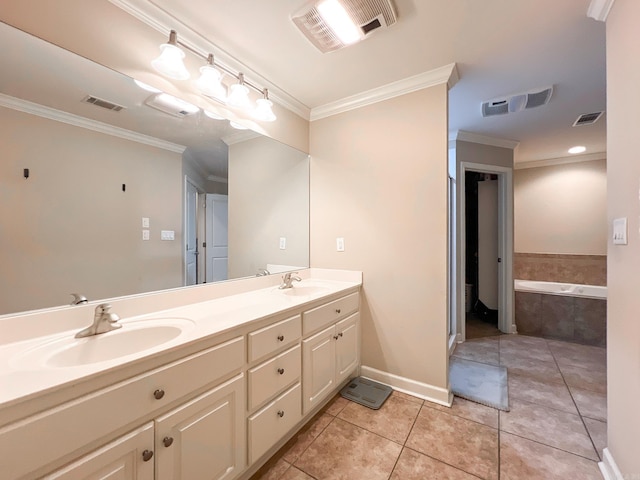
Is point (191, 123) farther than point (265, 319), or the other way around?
point (191, 123)

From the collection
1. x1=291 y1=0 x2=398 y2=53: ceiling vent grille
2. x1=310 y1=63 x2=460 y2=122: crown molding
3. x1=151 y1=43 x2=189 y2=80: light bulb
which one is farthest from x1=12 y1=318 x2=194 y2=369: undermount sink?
x1=310 y1=63 x2=460 y2=122: crown molding

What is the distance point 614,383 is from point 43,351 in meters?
2.46

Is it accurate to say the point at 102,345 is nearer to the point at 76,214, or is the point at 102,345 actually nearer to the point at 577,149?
the point at 76,214

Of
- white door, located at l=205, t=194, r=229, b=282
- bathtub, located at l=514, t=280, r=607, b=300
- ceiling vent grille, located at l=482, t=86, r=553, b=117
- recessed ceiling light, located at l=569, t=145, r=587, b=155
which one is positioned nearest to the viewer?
white door, located at l=205, t=194, r=229, b=282

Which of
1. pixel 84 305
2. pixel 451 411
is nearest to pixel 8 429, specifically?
pixel 84 305

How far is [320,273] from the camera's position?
2.40m

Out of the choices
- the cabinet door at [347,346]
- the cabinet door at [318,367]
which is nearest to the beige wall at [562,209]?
the cabinet door at [347,346]

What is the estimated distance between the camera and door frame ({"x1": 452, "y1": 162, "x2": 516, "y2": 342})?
9.84 feet

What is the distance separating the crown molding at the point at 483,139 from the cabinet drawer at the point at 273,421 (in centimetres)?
311

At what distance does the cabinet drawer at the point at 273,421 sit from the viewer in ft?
4.08

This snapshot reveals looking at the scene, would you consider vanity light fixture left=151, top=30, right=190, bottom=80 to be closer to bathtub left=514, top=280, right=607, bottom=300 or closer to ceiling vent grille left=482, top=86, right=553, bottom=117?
ceiling vent grille left=482, top=86, right=553, bottom=117

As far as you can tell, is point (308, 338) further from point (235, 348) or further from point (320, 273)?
point (320, 273)

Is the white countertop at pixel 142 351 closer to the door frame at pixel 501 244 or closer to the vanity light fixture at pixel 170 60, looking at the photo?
the vanity light fixture at pixel 170 60

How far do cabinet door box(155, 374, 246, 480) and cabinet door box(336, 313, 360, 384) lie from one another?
0.86 m
